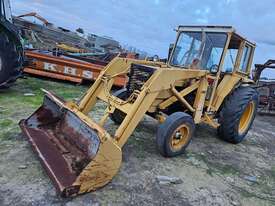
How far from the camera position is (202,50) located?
537 cm

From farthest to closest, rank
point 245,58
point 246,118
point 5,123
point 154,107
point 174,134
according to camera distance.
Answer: point 246,118
point 245,58
point 5,123
point 154,107
point 174,134

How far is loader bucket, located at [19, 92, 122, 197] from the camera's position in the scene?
10.4 feet

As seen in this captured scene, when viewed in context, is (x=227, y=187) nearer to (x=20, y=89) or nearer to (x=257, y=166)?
(x=257, y=166)

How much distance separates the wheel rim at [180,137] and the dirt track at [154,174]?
8.1 inches

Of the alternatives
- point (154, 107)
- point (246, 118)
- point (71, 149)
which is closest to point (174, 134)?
point (154, 107)

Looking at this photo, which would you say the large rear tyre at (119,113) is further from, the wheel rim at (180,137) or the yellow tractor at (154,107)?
the wheel rim at (180,137)

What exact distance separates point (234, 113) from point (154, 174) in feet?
7.40

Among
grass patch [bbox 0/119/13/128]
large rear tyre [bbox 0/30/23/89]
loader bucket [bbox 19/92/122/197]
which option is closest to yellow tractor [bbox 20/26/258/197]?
loader bucket [bbox 19/92/122/197]

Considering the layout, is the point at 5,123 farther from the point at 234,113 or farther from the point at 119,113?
the point at 234,113

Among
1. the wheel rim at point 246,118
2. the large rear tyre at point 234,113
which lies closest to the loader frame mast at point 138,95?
the large rear tyre at point 234,113

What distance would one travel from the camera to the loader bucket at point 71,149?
3170 mm

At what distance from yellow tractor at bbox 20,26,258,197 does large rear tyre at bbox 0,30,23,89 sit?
238 centimetres

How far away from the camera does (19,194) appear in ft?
10.1

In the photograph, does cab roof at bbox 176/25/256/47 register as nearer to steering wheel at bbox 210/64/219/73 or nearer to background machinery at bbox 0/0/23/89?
steering wheel at bbox 210/64/219/73
